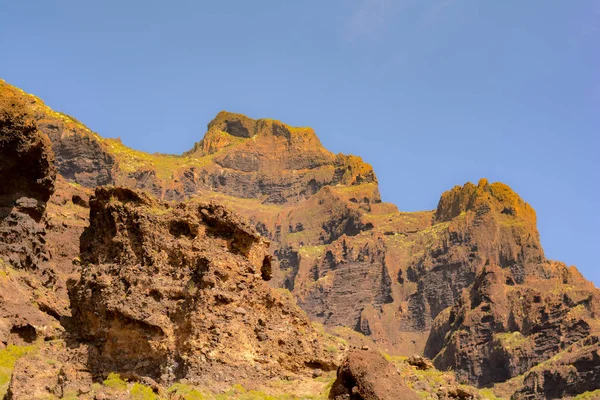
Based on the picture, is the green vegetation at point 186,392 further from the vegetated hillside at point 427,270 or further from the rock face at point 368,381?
the vegetated hillside at point 427,270

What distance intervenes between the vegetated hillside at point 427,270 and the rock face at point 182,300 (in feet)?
173

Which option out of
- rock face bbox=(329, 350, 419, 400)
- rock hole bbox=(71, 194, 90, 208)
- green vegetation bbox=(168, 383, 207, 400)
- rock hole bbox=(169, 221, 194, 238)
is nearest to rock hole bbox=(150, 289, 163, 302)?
rock hole bbox=(169, 221, 194, 238)

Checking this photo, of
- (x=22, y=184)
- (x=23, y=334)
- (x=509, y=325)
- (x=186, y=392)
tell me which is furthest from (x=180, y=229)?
(x=509, y=325)

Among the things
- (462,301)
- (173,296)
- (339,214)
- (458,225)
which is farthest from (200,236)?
(339,214)

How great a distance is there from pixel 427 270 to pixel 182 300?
5303 inches

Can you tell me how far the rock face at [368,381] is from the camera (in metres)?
25.2

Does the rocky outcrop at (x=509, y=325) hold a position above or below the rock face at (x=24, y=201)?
above

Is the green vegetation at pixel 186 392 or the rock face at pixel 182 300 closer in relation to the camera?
the green vegetation at pixel 186 392

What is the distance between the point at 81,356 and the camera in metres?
29.2

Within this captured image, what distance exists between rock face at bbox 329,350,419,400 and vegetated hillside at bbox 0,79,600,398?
198 feet

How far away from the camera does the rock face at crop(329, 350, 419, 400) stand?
25.2 meters

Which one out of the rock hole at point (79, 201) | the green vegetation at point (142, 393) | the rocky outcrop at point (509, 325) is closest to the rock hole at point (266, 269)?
the green vegetation at point (142, 393)

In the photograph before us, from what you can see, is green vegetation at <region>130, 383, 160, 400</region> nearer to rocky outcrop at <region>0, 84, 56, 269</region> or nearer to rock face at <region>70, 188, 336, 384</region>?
rock face at <region>70, 188, 336, 384</region>

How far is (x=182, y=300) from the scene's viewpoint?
1179 inches
